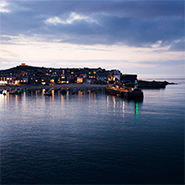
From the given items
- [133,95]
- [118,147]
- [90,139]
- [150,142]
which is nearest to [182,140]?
[150,142]

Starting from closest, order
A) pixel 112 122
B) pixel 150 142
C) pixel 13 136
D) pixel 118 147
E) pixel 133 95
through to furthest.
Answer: pixel 118 147, pixel 150 142, pixel 13 136, pixel 112 122, pixel 133 95

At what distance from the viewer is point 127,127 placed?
36.4 m

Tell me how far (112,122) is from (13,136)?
18609 mm

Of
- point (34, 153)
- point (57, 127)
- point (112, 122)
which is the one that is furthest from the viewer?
point (112, 122)

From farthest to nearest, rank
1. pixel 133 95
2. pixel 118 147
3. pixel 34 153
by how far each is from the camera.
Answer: pixel 133 95 → pixel 118 147 → pixel 34 153

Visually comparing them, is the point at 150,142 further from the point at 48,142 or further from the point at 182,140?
the point at 48,142

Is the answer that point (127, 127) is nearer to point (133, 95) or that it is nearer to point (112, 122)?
point (112, 122)

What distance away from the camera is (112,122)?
40.8 meters

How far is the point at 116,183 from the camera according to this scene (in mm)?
17578

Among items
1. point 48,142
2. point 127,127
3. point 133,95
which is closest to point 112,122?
point 127,127

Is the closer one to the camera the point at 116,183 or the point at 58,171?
the point at 116,183

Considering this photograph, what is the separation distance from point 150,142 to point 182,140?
4857 millimetres

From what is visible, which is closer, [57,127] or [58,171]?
[58,171]

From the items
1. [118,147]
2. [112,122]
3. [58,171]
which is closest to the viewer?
[58,171]
